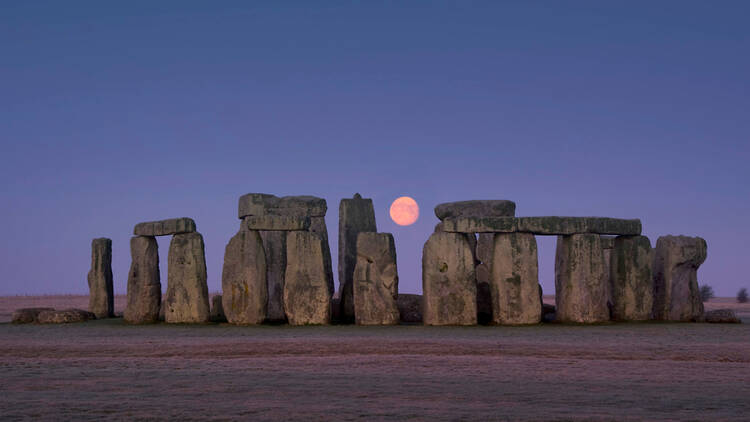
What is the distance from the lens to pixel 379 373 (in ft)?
32.5

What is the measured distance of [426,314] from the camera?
1722 cm

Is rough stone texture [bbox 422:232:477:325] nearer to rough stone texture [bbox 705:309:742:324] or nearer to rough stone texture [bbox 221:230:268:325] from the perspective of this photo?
rough stone texture [bbox 221:230:268:325]

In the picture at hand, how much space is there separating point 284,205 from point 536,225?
690 centimetres

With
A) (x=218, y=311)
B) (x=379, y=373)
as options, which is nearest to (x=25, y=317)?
(x=218, y=311)

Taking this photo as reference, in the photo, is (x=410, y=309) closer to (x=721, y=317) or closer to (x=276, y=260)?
(x=276, y=260)

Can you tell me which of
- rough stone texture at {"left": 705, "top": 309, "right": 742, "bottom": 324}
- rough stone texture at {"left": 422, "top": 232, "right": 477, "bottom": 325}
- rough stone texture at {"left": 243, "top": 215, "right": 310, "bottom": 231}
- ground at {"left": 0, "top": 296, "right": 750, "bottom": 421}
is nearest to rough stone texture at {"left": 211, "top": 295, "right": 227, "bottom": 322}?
rough stone texture at {"left": 243, "top": 215, "right": 310, "bottom": 231}

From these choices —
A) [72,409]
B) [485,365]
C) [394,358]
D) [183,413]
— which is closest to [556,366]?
[485,365]

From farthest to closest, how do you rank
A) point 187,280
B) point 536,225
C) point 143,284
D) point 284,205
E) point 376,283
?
point 284,205, point 143,284, point 187,280, point 536,225, point 376,283

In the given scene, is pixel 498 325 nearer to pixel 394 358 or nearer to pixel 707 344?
pixel 707 344

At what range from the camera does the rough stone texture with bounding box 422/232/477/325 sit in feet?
55.9

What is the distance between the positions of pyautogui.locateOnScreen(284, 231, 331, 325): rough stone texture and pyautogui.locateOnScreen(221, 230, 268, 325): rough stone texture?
0.63 meters

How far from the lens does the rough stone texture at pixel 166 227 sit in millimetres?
18062

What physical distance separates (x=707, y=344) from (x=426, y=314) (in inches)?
228

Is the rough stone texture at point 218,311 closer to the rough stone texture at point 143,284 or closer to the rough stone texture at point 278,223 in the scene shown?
the rough stone texture at point 143,284
